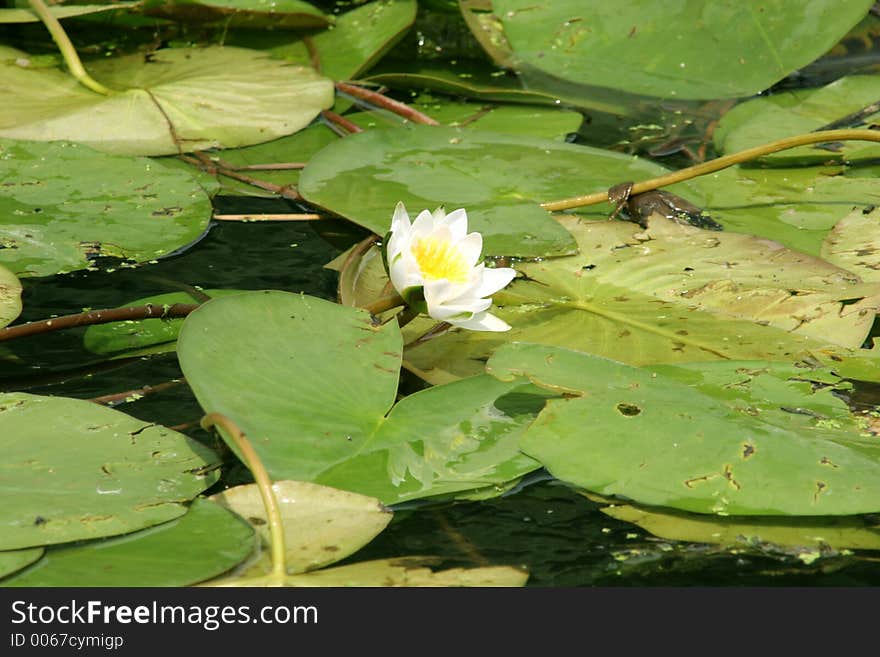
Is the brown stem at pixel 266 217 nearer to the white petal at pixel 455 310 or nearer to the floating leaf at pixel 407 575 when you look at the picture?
the white petal at pixel 455 310

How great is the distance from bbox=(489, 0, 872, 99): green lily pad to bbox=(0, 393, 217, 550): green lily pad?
1648 mm

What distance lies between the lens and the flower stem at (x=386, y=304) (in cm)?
152

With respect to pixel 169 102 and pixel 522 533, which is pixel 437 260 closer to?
pixel 522 533

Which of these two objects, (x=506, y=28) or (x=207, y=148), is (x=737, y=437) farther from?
(x=506, y=28)

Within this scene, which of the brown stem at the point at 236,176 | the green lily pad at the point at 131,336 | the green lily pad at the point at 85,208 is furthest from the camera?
the brown stem at the point at 236,176

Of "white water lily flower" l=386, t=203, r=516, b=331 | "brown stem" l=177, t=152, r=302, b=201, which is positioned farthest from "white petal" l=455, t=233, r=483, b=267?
"brown stem" l=177, t=152, r=302, b=201

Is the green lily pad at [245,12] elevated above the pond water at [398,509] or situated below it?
above

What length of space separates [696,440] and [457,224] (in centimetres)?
48

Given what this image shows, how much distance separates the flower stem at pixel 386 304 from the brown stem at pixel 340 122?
0.95 meters

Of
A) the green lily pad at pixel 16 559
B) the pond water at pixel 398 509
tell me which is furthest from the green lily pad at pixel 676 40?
the green lily pad at pixel 16 559

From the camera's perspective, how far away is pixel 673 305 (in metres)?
1.78

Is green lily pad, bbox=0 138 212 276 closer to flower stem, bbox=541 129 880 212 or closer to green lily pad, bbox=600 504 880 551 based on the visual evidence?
flower stem, bbox=541 129 880 212

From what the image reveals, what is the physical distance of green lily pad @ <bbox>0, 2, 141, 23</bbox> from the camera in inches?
98.6

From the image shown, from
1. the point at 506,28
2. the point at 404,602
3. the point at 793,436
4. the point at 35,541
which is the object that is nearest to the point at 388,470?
the point at 404,602
